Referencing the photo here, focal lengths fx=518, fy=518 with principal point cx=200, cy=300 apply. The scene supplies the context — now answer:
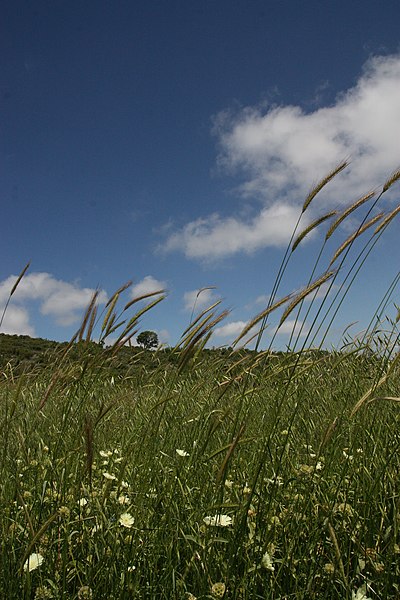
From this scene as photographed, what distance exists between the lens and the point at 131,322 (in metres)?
2.28

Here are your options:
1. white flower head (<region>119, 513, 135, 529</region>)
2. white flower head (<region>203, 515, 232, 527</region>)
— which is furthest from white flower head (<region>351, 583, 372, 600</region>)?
white flower head (<region>119, 513, 135, 529</region>)

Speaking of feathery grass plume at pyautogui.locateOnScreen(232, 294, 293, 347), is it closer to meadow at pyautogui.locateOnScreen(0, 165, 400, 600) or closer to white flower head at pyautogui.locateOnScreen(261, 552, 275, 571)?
meadow at pyautogui.locateOnScreen(0, 165, 400, 600)

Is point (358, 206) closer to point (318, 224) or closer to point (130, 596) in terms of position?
point (318, 224)

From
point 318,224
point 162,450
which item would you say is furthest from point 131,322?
point 318,224

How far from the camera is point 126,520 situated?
6.27 ft

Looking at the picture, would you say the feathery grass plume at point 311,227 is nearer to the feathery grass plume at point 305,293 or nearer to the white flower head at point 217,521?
the feathery grass plume at point 305,293

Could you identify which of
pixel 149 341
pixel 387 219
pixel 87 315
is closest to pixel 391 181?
pixel 387 219

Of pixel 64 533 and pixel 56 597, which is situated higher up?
pixel 64 533

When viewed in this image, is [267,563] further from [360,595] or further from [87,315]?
[87,315]

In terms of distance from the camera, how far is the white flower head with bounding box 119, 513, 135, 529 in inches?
74.3

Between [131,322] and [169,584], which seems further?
[131,322]

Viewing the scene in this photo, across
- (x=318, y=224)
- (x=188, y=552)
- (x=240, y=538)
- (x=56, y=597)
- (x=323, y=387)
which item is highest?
(x=318, y=224)

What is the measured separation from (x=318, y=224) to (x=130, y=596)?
1.58 m

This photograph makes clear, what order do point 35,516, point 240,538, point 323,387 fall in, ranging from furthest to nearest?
1. point 323,387
2. point 35,516
3. point 240,538
